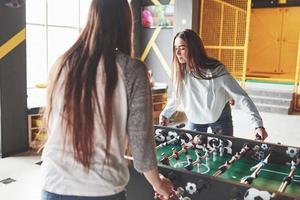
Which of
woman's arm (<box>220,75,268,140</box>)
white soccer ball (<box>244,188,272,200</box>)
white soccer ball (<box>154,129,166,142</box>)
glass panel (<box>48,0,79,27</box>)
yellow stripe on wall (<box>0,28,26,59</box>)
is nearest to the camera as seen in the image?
white soccer ball (<box>244,188,272,200</box>)

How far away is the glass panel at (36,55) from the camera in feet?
21.0

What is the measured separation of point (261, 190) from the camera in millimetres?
1636

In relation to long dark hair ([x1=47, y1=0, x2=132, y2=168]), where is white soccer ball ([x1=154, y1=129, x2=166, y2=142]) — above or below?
below

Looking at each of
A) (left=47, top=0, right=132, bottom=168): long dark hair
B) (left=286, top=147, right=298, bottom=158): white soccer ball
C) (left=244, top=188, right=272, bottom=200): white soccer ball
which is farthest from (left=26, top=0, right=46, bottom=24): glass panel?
(left=244, top=188, right=272, bottom=200): white soccer ball

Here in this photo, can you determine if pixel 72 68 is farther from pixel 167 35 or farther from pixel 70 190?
pixel 167 35

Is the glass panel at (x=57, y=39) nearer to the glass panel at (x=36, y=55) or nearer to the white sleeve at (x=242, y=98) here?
the glass panel at (x=36, y=55)

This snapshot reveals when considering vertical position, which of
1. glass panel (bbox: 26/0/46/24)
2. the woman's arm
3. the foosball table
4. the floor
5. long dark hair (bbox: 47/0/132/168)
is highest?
glass panel (bbox: 26/0/46/24)

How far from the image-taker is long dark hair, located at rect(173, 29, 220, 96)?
2768 millimetres

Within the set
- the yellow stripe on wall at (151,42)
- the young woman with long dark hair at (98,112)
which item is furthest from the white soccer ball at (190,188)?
the yellow stripe on wall at (151,42)

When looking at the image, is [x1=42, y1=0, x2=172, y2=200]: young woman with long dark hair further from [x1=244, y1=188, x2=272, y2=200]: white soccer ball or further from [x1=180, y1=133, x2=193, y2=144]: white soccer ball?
[x1=180, y1=133, x2=193, y2=144]: white soccer ball

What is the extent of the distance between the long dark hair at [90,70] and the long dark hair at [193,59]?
154 centimetres

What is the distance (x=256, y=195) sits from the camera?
163 cm

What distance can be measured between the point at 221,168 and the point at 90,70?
1.26 metres

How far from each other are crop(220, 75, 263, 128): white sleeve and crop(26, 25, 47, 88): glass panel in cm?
453
